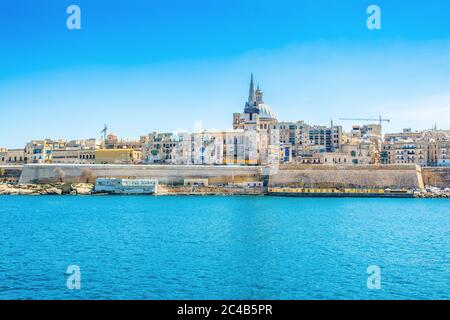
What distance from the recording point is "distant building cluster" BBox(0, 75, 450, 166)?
7594 cm

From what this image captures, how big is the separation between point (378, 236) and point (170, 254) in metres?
11.9

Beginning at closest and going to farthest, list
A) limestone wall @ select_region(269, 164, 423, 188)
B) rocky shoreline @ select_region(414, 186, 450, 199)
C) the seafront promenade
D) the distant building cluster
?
rocky shoreline @ select_region(414, 186, 450, 199), limestone wall @ select_region(269, 164, 423, 188), the seafront promenade, the distant building cluster

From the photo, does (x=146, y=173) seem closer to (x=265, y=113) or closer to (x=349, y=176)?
(x=349, y=176)

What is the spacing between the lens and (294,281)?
17.0 metres

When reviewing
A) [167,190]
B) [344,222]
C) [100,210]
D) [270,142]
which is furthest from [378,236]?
[270,142]

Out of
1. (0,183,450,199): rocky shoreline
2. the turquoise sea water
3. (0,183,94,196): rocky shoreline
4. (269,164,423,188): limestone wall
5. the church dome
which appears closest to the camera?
the turquoise sea water

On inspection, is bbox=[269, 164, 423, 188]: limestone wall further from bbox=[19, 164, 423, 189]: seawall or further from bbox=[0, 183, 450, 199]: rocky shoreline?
bbox=[0, 183, 450, 199]: rocky shoreline

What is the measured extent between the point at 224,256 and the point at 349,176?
145 ft

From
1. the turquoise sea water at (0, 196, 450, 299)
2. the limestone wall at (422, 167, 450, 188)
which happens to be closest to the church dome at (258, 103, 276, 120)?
the limestone wall at (422, 167, 450, 188)

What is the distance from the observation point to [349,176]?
2469 inches

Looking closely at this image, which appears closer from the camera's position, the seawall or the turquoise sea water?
the turquoise sea water

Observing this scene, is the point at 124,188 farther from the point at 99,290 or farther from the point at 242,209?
the point at 99,290

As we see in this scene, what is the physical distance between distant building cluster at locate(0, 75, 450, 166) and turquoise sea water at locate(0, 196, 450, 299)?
4019 centimetres

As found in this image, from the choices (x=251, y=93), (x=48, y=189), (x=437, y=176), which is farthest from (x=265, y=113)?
(x=48, y=189)
